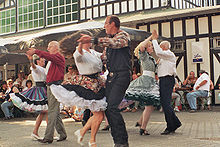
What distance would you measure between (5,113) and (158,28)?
8.33m

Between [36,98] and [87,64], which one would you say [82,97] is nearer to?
[87,64]

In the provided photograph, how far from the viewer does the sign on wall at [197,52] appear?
15461 mm

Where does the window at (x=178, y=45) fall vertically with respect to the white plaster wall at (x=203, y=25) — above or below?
below

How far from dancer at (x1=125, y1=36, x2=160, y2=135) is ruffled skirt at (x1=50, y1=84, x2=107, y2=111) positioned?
147 cm

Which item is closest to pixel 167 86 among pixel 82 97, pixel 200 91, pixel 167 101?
pixel 167 101

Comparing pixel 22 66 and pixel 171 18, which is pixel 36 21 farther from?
pixel 171 18

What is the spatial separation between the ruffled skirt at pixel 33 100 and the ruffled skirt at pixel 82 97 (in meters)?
1.60

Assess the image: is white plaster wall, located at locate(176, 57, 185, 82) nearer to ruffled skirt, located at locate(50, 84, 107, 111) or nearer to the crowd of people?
the crowd of people

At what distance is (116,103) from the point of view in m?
4.79

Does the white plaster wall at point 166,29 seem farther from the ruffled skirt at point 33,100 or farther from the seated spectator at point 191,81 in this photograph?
the ruffled skirt at point 33,100

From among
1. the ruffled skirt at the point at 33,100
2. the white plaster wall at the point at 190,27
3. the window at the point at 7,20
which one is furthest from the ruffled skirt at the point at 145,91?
the window at the point at 7,20

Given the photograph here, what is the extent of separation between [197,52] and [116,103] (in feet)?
37.7

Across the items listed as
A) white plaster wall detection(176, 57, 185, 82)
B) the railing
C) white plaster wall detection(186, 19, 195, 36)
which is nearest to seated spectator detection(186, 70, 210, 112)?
white plaster wall detection(176, 57, 185, 82)

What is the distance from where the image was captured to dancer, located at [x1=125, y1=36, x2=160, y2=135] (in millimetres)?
6586
